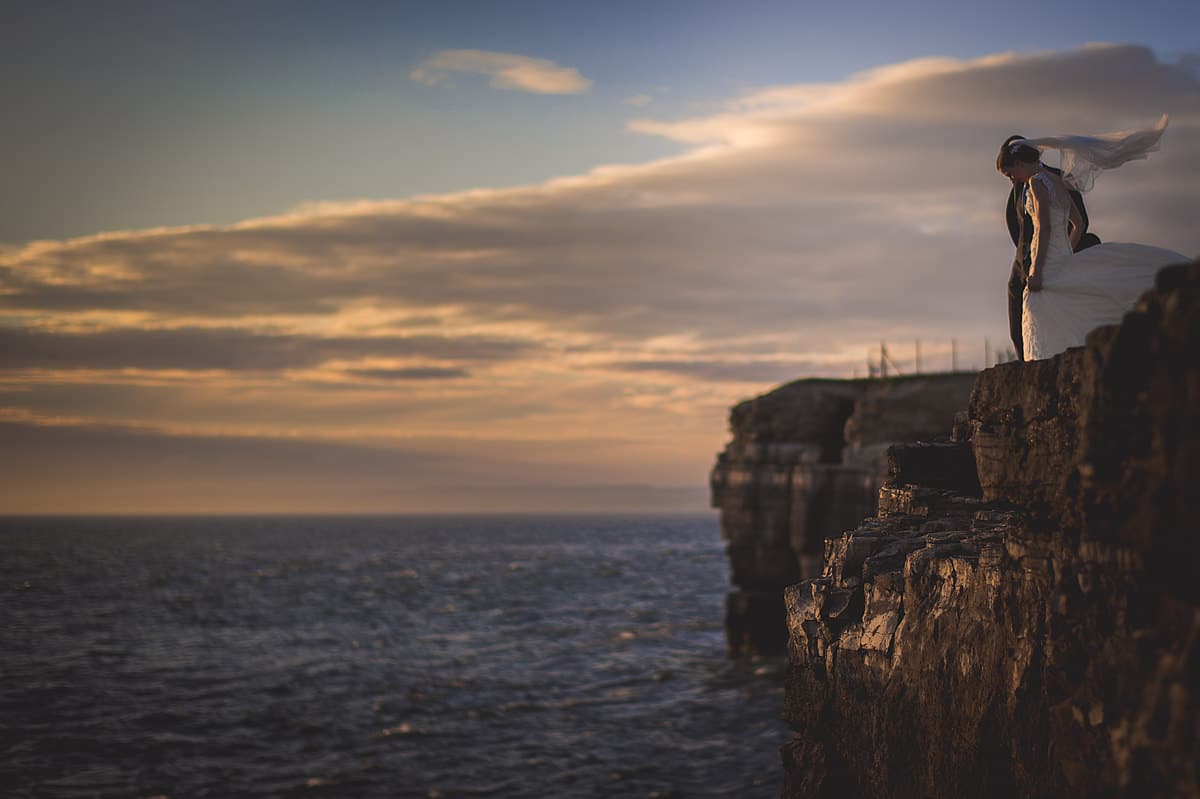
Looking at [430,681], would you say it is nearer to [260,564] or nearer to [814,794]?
[814,794]

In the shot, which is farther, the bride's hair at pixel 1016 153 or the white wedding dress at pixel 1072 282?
the bride's hair at pixel 1016 153

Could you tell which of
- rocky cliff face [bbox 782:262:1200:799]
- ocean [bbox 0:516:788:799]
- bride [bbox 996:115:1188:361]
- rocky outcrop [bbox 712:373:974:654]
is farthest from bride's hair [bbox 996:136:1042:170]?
rocky outcrop [bbox 712:373:974:654]

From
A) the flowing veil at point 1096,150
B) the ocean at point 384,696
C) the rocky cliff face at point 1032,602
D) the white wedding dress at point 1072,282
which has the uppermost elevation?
the flowing veil at point 1096,150

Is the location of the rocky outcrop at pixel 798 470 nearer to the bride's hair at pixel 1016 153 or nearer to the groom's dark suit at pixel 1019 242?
the groom's dark suit at pixel 1019 242

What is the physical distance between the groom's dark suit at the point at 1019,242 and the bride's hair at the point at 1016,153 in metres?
0.21

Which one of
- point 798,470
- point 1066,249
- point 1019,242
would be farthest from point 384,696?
point 1066,249

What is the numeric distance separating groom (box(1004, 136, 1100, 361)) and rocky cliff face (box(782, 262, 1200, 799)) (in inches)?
55.6

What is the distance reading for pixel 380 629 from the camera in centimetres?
4278

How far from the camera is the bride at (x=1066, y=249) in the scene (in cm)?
832

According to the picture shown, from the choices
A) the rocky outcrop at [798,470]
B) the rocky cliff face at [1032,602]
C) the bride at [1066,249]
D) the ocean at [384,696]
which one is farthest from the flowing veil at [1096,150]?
the rocky outcrop at [798,470]

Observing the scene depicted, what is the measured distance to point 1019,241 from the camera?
945 cm

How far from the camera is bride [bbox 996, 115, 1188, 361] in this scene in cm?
832

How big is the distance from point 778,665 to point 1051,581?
27.0m

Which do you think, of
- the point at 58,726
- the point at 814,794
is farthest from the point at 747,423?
the point at 814,794
